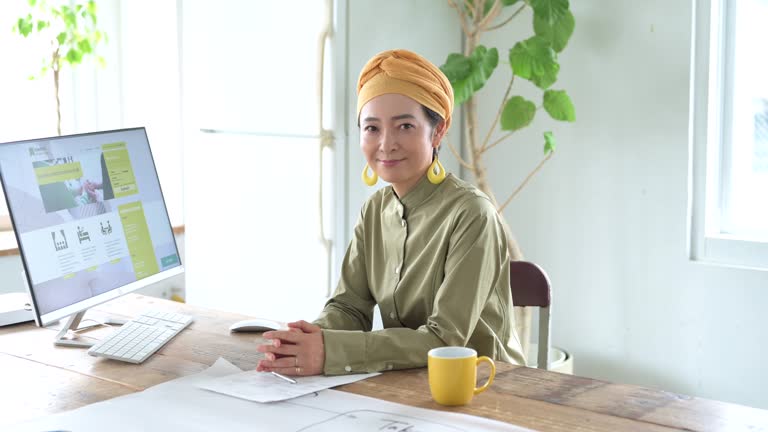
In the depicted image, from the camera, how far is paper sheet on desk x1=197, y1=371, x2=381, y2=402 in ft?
4.80

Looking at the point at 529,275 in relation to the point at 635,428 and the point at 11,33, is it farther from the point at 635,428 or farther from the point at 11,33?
the point at 11,33

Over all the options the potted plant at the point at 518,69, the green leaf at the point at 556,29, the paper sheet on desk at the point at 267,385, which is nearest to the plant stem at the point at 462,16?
the potted plant at the point at 518,69

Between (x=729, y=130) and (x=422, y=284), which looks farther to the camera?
(x=729, y=130)

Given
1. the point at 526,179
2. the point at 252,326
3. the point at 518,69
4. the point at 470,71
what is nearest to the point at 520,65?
the point at 518,69

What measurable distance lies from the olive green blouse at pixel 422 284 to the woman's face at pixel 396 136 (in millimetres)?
66

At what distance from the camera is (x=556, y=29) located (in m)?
3.11

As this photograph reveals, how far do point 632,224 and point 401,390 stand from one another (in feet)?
6.42

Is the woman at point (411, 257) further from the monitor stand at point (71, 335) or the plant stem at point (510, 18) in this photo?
the plant stem at point (510, 18)

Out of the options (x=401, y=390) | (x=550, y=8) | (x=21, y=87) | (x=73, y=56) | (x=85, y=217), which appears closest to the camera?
(x=401, y=390)

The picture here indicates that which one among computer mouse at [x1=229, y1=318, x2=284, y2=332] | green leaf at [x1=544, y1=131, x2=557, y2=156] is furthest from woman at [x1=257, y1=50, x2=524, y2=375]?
green leaf at [x1=544, y1=131, x2=557, y2=156]

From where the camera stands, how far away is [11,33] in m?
3.84

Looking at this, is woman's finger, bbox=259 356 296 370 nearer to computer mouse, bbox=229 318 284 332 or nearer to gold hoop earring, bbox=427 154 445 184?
computer mouse, bbox=229 318 284 332

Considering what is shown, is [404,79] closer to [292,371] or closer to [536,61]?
[292,371]

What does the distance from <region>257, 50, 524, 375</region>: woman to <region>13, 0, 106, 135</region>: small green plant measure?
2.14m
